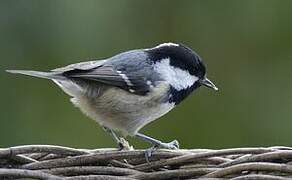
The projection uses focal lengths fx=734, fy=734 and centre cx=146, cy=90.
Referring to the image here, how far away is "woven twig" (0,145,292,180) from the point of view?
1.36 m

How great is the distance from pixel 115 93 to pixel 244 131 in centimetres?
173

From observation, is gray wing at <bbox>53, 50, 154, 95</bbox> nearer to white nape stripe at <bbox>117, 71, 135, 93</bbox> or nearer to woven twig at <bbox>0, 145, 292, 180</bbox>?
white nape stripe at <bbox>117, 71, 135, 93</bbox>

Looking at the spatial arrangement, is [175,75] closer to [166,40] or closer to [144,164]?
[144,164]

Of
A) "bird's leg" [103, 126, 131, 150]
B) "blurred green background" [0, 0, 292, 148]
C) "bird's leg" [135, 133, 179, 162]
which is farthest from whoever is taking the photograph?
"blurred green background" [0, 0, 292, 148]

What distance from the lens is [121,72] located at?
2.18 metres

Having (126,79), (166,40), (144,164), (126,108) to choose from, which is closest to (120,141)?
(126,108)

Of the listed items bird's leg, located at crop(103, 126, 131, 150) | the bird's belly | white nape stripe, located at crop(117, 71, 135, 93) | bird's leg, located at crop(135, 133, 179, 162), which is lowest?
bird's leg, located at crop(103, 126, 131, 150)

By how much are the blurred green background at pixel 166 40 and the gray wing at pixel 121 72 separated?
1.37 metres

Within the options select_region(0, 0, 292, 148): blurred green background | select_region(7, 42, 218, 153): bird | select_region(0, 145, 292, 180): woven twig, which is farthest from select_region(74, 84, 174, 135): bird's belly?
select_region(0, 0, 292, 148): blurred green background

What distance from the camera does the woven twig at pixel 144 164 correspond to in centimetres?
136

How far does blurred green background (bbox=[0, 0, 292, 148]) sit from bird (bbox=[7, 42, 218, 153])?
1.39 metres

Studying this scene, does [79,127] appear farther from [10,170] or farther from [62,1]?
[10,170]

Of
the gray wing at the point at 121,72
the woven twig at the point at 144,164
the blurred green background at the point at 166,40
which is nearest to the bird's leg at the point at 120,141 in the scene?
the gray wing at the point at 121,72

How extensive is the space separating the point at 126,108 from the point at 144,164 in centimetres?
62
